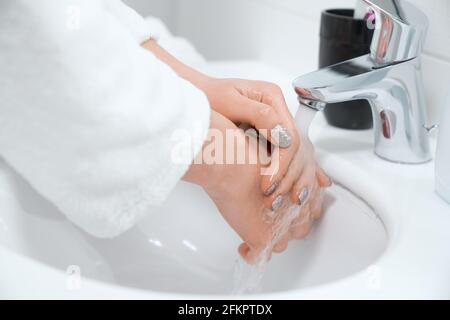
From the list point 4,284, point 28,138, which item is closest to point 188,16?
point 28,138

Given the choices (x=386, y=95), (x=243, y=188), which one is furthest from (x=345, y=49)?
(x=243, y=188)

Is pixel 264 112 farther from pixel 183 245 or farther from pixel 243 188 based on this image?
pixel 183 245

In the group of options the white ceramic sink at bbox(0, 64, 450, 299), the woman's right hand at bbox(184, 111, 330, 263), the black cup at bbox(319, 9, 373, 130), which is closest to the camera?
the white ceramic sink at bbox(0, 64, 450, 299)

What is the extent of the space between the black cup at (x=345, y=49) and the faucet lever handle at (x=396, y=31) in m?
0.07

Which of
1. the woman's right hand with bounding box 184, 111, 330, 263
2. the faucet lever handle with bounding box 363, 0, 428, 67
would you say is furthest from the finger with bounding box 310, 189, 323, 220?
the faucet lever handle with bounding box 363, 0, 428, 67

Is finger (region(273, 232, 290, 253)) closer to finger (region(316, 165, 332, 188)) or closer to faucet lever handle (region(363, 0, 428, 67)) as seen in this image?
finger (region(316, 165, 332, 188))

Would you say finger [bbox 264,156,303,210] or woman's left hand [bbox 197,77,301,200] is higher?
woman's left hand [bbox 197,77,301,200]

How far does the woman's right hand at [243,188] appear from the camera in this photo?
42 cm

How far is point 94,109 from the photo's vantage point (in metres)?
0.35

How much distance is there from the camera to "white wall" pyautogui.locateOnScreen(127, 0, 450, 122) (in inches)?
20.3

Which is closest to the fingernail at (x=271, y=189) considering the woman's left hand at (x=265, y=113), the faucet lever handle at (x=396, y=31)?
the woman's left hand at (x=265, y=113)

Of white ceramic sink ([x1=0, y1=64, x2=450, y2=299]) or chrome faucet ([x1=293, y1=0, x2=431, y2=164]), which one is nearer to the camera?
white ceramic sink ([x1=0, y1=64, x2=450, y2=299])
